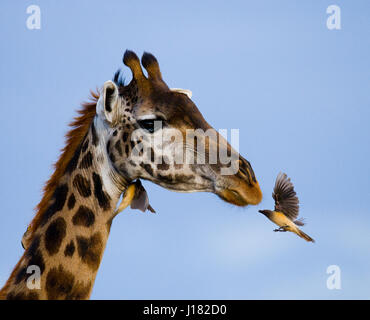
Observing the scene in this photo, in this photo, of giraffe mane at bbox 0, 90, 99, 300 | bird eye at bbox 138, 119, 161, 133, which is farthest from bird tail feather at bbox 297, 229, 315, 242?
giraffe mane at bbox 0, 90, 99, 300

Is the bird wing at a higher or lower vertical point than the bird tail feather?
higher

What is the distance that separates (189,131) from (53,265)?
2.50m

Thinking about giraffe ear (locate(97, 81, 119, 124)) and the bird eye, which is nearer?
the bird eye

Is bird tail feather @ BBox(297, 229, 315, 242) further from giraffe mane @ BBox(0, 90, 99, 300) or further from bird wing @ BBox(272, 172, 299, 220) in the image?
giraffe mane @ BBox(0, 90, 99, 300)

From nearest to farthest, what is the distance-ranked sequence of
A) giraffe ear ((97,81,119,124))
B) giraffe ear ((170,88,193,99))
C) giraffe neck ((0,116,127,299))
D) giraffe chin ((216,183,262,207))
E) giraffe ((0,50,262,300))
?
giraffe chin ((216,183,262,207)), giraffe ((0,50,262,300)), giraffe neck ((0,116,127,299)), giraffe ear ((97,81,119,124)), giraffe ear ((170,88,193,99))

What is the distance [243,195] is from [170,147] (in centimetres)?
113

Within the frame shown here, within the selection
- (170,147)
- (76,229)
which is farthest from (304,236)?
(76,229)

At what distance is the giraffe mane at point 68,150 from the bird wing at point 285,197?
9.30 feet

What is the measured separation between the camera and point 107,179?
372 inches

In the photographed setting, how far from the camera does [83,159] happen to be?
962 cm

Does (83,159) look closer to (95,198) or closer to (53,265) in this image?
(95,198)

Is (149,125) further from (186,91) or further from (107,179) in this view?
(186,91)

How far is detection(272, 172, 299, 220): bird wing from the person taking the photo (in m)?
9.22
